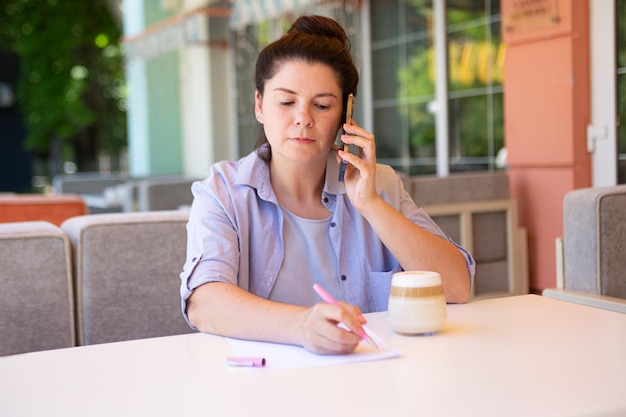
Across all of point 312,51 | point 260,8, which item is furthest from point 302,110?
point 260,8

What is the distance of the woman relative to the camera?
176 centimetres

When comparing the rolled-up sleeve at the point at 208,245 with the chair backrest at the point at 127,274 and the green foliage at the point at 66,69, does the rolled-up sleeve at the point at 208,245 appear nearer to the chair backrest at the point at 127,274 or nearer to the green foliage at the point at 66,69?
the chair backrest at the point at 127,274

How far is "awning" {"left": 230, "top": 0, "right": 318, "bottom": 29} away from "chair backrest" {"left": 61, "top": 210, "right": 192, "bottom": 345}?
4.28m

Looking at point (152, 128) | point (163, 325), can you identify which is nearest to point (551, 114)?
point (163, 325)

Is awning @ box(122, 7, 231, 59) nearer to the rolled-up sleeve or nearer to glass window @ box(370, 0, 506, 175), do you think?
glass window @ box(370, 0, 506, 175)

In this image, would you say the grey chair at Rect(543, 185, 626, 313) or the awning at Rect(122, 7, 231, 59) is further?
the awning at Rect(122, 7, 231, 59)

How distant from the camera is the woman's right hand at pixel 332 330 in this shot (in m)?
1.29

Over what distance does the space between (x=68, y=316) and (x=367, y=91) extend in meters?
4.86

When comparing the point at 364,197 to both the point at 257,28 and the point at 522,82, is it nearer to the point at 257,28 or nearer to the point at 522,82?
the point at 522,82

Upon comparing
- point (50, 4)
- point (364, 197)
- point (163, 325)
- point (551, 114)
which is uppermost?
point (50, 4)

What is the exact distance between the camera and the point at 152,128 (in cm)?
1025

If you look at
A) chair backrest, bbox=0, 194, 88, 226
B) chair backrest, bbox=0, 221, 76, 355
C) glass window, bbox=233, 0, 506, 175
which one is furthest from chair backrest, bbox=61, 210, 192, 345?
glass window, bbox=233, 0, 506, 175

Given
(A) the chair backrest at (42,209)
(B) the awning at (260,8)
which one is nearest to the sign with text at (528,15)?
(B) the awning at (260,8)

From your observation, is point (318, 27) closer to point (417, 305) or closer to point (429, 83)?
point (417, 305)
